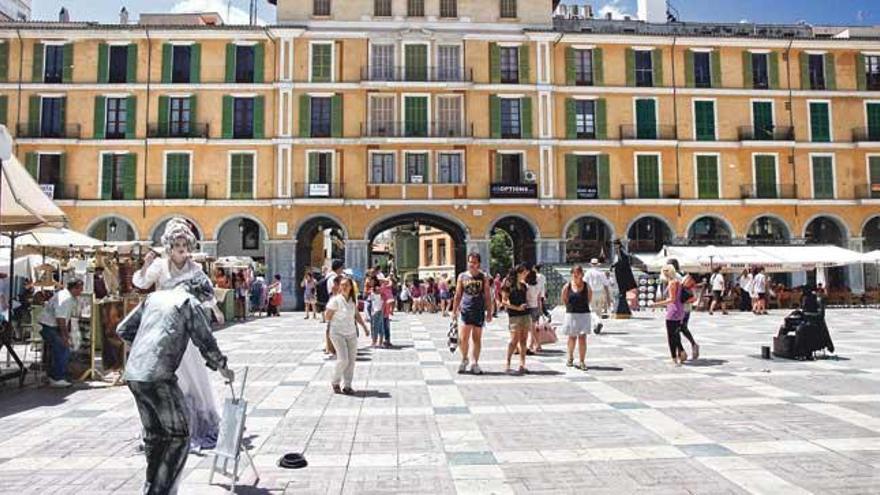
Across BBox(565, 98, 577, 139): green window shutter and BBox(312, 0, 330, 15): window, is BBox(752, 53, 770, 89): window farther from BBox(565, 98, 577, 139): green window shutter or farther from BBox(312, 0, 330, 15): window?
BBox(312, 0, 330, 15): window

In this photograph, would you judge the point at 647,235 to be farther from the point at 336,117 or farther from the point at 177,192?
the point at 177,192

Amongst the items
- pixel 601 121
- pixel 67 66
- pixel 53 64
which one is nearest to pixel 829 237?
pixel 601 121

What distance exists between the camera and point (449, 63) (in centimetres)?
3281

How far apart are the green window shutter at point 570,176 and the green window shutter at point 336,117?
37.5 ft

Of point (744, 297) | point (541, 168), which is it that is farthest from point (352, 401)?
point (541, 168)

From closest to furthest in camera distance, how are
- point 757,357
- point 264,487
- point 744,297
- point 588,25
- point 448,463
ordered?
point 264,487
point 448,463
point 757,357
point 744,297
point 588,25

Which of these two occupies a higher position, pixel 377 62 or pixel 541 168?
pixel 377 62

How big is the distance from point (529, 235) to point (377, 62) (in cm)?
1172

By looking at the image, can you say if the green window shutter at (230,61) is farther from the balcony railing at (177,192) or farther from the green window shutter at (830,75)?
the green window shutter at (830,75)

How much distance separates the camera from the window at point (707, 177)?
33344 mm

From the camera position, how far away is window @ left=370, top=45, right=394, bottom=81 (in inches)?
1278

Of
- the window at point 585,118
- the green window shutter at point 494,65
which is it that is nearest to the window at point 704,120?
the window at point 585,118

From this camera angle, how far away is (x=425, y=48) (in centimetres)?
3272

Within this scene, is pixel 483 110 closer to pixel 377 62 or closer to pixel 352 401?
pixel 377 62
